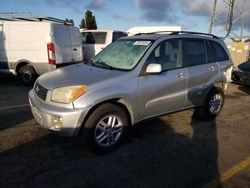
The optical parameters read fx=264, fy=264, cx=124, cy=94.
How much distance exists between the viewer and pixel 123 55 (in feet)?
15.2

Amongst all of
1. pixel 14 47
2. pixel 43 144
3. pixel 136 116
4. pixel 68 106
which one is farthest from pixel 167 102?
pixel 14 47

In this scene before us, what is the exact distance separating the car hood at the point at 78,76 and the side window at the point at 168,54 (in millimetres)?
726

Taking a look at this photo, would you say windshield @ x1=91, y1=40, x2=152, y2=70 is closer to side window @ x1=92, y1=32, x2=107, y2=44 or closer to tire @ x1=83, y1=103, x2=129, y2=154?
tire @ x1=83, y1=103, x2=129, y2=154

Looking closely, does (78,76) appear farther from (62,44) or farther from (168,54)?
(62,44)

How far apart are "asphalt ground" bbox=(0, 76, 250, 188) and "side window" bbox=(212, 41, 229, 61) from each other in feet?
4.62

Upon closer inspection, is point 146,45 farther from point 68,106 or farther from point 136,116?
point 68,106

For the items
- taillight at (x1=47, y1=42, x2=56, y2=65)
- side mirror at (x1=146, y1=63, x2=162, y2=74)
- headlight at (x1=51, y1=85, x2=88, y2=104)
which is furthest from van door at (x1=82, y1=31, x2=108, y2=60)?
headlight at (x1=51, y1=85, x2=88, y2=104)

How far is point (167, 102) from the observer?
4.62 m

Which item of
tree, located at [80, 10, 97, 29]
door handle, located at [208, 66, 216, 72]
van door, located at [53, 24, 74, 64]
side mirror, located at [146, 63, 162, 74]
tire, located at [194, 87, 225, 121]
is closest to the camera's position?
side mirror, located at [146, 63, 162, 74]

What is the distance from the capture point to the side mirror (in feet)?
13.4

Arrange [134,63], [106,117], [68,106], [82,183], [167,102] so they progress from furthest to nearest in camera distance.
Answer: [167,102], [134,63], [106,117], [68,106], [82,183]

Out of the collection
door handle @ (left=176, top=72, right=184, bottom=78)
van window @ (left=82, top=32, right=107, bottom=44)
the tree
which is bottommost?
door handle @ (left=176, top=72, right=184, bottom=78)

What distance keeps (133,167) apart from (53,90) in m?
1.56

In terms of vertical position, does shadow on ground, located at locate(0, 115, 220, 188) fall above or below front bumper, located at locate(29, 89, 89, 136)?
below
